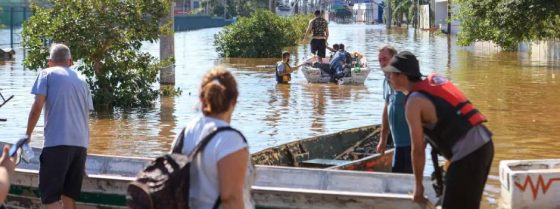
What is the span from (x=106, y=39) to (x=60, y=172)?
948cm

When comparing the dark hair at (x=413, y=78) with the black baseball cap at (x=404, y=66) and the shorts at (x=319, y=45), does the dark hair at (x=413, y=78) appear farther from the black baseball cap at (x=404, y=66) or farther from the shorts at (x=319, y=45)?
the shorts at (x=319, y=45)

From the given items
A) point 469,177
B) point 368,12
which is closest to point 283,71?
point 469,177

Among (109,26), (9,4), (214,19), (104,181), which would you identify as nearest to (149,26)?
(109,26)

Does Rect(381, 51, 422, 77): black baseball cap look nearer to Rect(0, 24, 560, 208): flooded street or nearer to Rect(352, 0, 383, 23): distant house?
Rect(0, 24, 560, 208): flooded street

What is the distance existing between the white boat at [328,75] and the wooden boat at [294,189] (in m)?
14.4

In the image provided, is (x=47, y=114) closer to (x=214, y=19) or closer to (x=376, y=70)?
(x=376, y=70)

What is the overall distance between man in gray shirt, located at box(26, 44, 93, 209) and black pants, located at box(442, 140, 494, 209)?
2.94m

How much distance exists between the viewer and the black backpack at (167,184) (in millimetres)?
4258

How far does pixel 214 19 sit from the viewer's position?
114 meters

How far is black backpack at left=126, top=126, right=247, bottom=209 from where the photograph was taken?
4.26 m

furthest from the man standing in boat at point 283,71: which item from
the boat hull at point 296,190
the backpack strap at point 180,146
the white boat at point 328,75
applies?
the backpack strap at point 180,146

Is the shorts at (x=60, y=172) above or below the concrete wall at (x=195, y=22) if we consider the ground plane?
below

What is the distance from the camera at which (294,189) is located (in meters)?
6.68

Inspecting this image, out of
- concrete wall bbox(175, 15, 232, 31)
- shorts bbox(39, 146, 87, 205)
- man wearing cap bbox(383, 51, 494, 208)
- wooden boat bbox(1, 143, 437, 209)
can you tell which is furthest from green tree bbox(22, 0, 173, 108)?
concrete wall bbox(175, 15, 232, 31)
